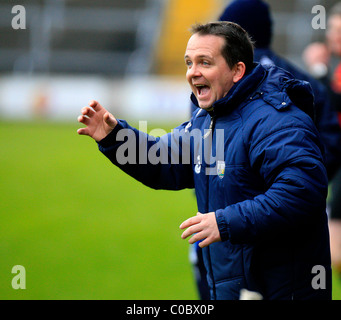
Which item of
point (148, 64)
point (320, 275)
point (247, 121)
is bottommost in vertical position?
point (320, 275)

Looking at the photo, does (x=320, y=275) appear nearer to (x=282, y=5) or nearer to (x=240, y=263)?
(x=240, y=263)

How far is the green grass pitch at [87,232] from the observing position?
5.37m

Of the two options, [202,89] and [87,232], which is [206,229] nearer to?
[202,89]

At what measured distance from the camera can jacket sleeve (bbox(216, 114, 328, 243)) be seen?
2514 millimetres

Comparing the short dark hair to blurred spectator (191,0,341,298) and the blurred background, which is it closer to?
blurred spectator (191,0,341,298)

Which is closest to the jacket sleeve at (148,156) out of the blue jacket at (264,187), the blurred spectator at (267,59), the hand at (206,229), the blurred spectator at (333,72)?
the blue jacket at (264,187)

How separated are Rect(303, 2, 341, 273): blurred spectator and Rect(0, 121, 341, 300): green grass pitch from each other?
488 mm

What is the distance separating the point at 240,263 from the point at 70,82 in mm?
17804

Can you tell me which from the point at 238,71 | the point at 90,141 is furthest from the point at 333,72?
the point at 90,141

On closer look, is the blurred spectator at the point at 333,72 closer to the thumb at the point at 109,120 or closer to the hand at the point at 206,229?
the thumb at the point at 109,120

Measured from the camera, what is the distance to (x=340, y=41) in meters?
5.26

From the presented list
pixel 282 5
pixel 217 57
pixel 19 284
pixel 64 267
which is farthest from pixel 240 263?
pixel 282 5

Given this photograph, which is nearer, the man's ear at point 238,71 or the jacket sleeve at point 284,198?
the jacket sleeve at point 284,198

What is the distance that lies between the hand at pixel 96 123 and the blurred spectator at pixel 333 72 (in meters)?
2.75
